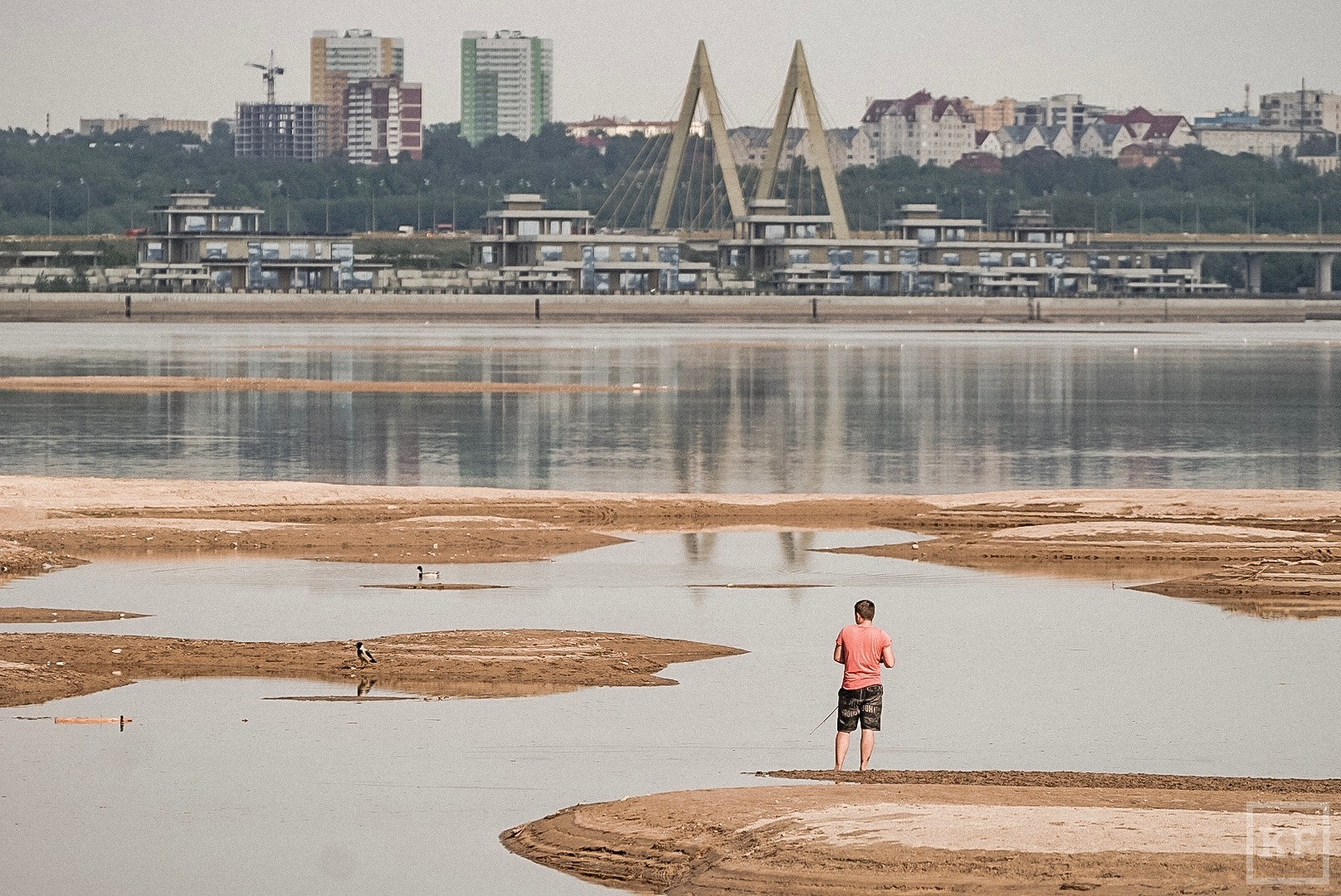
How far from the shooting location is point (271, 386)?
68.9m

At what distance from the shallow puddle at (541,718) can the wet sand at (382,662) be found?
0.39m

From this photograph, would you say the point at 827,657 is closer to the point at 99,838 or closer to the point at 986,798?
the point at 986,798

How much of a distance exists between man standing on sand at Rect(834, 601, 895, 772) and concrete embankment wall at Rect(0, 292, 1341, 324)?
166 meters

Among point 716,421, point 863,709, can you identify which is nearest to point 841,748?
point 863,709

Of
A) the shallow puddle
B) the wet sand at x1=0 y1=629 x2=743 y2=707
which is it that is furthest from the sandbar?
the wet sand at x1=0 y1=629 x2=743 y2=707

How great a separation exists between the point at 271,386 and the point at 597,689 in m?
52.2

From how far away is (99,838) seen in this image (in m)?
13.2

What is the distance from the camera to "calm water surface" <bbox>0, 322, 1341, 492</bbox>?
4003 centimetres

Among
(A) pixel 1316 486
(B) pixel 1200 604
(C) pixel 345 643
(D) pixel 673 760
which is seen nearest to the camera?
(D) pixel 673 760

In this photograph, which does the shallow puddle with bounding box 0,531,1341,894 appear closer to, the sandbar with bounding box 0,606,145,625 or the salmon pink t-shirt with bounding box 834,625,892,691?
the sandbar with bounding box 0,606,145,625

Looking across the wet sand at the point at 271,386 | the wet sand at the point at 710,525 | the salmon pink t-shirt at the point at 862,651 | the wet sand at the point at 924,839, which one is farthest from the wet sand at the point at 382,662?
the wet sand at the point at 271,386

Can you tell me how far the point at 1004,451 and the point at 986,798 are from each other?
32.7 metres

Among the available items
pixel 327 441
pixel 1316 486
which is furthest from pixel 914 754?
pixel 327 441

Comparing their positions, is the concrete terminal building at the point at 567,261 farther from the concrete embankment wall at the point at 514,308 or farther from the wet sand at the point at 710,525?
the wet sand at the point at 710,525
